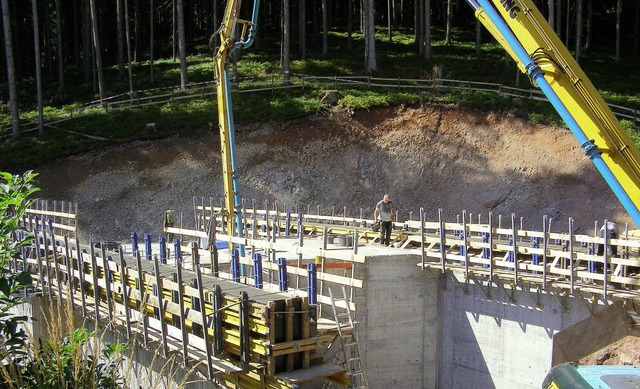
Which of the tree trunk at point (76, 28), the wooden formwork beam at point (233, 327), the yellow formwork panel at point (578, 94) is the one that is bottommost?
the wooden formwork beam at point (233, 327)

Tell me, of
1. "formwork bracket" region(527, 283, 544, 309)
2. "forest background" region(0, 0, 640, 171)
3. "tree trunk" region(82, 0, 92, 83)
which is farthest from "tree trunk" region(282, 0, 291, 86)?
"formwork bracket" region(527, 283, 544, 309)

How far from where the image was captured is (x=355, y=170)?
3334 centimetres

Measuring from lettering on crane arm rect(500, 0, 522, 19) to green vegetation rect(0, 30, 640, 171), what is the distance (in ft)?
67.2

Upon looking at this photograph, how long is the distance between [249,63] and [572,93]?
3690 cm

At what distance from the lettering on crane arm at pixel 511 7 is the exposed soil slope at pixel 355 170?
17.2m

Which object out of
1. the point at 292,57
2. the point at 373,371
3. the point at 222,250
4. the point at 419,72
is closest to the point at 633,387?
the point at 373,371

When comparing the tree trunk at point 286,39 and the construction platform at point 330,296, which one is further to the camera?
the tree trunk at point 286,39

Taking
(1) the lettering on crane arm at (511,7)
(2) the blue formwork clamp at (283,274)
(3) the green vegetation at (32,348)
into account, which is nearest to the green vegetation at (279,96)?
(1) the lettering on crane arm at (511,7)

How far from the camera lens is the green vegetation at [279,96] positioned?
1364 inches

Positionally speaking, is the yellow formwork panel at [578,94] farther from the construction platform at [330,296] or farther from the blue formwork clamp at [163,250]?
the blue formwork clamp at [163,250]

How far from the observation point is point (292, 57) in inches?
1916

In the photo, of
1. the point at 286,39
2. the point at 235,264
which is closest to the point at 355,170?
the point at 286,39

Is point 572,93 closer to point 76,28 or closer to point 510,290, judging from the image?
point 510,290

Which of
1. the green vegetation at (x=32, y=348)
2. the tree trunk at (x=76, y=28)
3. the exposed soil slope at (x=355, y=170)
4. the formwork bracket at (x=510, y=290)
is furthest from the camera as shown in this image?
the tree trunk at (x=76, y=28)
